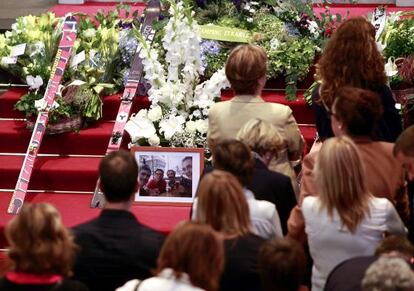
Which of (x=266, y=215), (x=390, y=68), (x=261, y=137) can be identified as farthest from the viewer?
(x=390, y=68)

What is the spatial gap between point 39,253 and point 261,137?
63.9 inches

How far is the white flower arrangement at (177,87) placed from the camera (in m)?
7.44

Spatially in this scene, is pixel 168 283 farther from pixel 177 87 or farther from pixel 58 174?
pixel 58 174

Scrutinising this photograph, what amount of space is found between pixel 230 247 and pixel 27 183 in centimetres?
356

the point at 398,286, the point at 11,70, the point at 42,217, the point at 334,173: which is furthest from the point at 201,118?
the point at 398,286

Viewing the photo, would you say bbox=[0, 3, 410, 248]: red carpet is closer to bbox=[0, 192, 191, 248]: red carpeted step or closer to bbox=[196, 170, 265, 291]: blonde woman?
bbox=[0, 192, 191, 248]: red carpeted step

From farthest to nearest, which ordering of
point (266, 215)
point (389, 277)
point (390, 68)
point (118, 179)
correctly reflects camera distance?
point (390, 68) < point (266, 215) < point (118, 179) < point (389, 277)

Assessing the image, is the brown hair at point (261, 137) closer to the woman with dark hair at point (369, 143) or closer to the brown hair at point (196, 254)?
the woman with dark hair at point (369, 143)

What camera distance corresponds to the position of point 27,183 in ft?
24.6

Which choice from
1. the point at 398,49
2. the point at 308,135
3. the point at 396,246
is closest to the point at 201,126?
the point at 308,135

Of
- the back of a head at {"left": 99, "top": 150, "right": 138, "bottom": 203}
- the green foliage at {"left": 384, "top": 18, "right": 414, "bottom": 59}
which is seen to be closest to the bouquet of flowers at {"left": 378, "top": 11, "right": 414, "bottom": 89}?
the green foliage at {"left": 384, "top": 18, "right": 414, "bottom": 59}

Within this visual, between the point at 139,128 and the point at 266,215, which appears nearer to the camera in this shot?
the point at 266,215

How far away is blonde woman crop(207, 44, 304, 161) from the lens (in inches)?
219

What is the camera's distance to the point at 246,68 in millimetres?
5551
